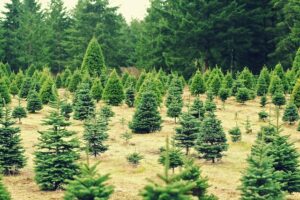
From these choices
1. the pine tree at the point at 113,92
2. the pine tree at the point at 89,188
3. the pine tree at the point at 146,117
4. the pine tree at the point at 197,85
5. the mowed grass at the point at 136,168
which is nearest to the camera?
the pine tree at the point at 89,188

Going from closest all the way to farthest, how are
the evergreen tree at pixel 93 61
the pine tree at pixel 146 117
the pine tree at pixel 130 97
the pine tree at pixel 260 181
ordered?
the pine tree at pixel 260 181
the pine tree at pixel 146 117
the pine tree at pixel 130 97
the evergreen tree at pixel 93 61

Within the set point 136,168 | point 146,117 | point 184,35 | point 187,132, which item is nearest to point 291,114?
point 146,117

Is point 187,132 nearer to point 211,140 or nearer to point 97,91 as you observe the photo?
point 211,140

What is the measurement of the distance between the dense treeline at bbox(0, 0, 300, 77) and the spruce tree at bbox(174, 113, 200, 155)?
1346 inches

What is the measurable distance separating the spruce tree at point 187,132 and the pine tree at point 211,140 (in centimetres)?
73

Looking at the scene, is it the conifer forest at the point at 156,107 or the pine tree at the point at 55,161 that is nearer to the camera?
the conifer forest at the point at 156,107

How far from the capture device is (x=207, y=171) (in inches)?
682

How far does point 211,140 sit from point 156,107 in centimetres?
564

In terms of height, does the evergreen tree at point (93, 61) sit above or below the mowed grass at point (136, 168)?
above

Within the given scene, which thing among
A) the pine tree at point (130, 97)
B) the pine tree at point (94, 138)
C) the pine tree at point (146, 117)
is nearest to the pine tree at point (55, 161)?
the pine tree at point (94, 138)

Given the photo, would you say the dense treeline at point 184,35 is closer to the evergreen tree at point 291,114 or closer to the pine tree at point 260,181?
the evergreen tree at point 291,114

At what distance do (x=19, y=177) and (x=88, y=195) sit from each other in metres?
6.63

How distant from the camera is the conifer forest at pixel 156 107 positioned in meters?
14.0

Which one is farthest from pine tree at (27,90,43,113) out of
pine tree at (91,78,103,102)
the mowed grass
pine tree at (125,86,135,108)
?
pine tree at (125,86,135,108)
